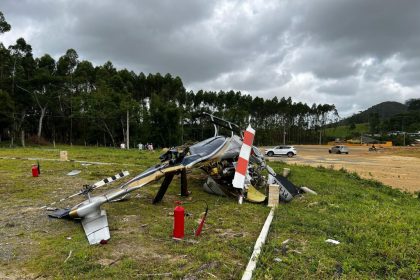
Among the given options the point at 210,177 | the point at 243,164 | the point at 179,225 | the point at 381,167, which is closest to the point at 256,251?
the point at 179,225

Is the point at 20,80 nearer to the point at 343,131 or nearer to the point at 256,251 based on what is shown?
the point at 256,251

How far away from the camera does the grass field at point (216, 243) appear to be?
451cm

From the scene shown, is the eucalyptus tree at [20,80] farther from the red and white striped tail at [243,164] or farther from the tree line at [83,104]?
the red and white striped tail at [243,164]

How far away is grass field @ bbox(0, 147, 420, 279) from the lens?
4.51m

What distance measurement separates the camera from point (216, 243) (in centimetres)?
558

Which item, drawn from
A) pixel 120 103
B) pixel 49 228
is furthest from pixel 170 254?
pixel 120 103

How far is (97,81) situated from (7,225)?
183ft

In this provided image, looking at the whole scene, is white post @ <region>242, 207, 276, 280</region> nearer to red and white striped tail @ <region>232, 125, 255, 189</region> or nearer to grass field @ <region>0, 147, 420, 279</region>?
grass field @ <region>0, 147, 420, 279</region>

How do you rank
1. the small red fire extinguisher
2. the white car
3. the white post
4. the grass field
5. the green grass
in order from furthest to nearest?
the green grass → the white car → the small red fire extinguisher → the grass field → the white post

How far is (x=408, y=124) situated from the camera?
456 ft

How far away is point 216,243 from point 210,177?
15.3ft

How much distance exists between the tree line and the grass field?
32.4m

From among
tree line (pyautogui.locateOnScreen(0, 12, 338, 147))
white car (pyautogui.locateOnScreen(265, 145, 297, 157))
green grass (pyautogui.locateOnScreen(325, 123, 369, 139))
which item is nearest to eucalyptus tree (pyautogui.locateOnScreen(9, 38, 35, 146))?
tree line (pyautogui.locateOnScreen(0, 12, 338, 147))

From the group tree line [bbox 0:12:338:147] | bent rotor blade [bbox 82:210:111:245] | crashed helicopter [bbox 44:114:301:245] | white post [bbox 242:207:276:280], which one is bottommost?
white post [bbox 242:207:276:280]
